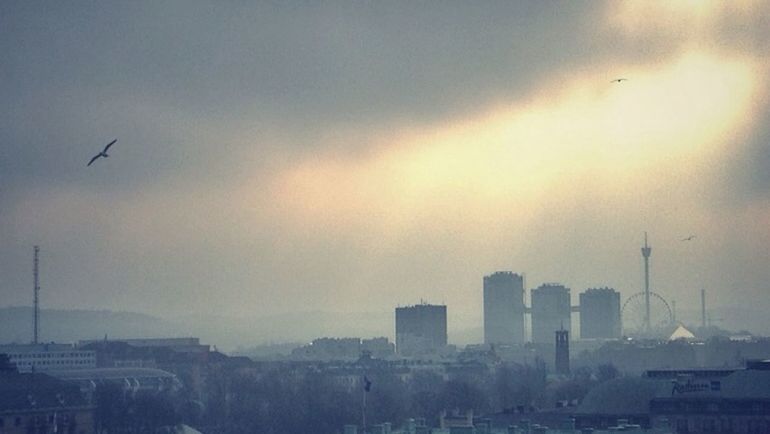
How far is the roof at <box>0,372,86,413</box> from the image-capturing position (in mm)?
132375

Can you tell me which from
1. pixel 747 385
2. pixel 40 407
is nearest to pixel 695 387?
pixel 747 385

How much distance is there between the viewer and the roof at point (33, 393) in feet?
434

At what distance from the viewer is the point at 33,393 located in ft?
445

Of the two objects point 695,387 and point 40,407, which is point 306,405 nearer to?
point 40,407

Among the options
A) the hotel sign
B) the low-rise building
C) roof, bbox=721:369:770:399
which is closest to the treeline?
the low-rise building

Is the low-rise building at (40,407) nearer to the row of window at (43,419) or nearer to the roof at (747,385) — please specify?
the row of window at (43,419)

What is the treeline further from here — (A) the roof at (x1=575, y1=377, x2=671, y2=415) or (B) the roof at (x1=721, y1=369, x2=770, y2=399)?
(B) the roof at (x1=721, y1=369, x2=770, y2=399)

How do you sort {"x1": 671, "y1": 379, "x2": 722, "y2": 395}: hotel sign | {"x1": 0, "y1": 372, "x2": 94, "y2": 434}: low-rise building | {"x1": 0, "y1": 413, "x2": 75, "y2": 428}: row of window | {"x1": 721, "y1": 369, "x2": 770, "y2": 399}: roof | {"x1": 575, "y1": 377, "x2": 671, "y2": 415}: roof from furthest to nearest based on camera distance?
{"x1": 0, "y1": 372, "x2": 94, "y2": 434}: low-rise building < {"x1": 0, "y1": 413, "x2": 75, "y2": 428}: row of window < {"x1": 671, "y1": 379, "x2": 722, "y2": 395}: hotel sign < {"x1": 721, "y1": 369, "x2": 770, "y2": 399}: roof < {"x1": 575, "y1": 377, "x2": 671, "y2": 415}: roof

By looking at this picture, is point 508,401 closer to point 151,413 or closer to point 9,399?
point 151,413

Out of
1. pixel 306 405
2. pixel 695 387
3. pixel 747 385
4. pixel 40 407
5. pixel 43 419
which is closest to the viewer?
pixel 747 385

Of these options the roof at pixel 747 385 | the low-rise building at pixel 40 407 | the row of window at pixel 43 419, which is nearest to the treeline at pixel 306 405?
the low-rise building at pixel 40 407

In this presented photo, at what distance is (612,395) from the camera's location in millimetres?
114875

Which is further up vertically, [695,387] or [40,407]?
[695,387]

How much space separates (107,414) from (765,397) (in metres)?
51.7
